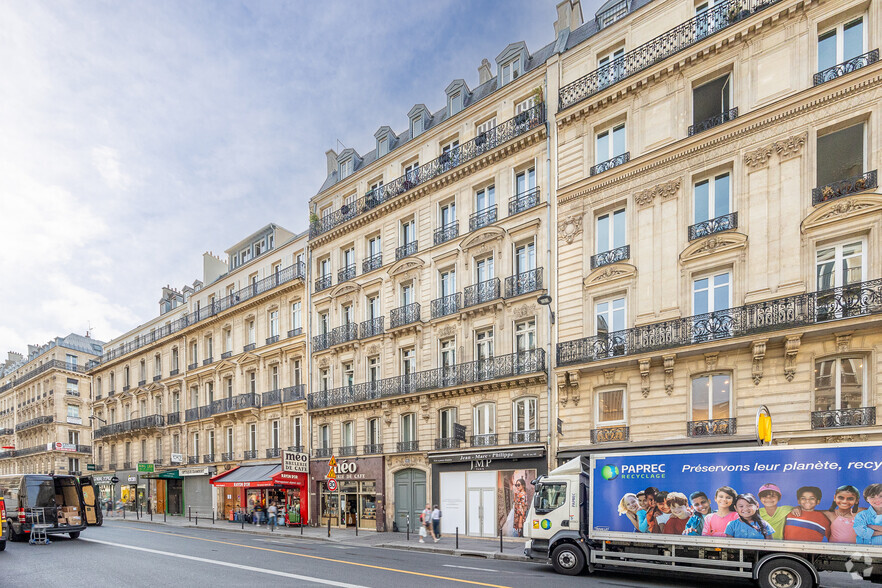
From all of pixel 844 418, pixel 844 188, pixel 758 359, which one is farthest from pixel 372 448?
pixel 844 188

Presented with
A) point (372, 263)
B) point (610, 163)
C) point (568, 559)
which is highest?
point (610, 163)

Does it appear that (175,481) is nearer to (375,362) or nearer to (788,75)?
(375,362)

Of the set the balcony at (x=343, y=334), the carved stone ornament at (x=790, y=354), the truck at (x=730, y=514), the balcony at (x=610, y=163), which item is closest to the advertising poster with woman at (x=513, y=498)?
the truck at (x=730, y=514)

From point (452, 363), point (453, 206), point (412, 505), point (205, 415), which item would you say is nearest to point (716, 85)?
point (453, 206)

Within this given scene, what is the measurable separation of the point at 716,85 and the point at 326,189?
20831mm

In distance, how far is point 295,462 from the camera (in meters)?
29.1

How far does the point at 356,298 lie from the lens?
96.0ft

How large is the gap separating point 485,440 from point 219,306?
23.4m

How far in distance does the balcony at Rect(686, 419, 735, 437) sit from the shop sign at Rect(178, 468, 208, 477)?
30606mm

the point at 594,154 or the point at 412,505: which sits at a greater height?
the point at 594,154

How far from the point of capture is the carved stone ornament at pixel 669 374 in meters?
17.8

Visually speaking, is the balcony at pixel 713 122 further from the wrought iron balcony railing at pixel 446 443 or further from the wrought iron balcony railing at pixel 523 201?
the wrought iron balcony railing at pixel 446 443

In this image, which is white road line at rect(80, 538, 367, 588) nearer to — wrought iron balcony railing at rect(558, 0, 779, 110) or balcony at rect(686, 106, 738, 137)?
balcony at rect(686, 106, 738, 137)

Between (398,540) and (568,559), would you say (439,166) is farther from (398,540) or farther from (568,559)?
(568,559)
